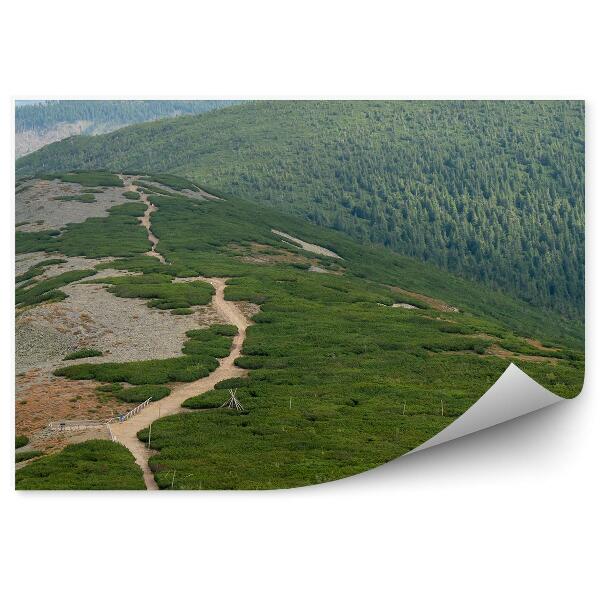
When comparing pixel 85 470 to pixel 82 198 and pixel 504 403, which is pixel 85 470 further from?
pixel 82 198

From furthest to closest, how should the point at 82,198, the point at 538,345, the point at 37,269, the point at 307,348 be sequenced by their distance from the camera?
1. the point at 82,198
2. the point at 538,345
3. the point at 37,269
4. the point at 307,348

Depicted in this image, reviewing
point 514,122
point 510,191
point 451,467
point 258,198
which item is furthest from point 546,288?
point 258,198

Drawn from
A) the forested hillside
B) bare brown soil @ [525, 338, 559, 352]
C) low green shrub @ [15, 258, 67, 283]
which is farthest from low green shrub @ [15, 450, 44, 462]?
bare brown soil @ [525, 338, 559, 352]

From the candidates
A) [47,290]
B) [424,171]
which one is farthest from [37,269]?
[424,171]

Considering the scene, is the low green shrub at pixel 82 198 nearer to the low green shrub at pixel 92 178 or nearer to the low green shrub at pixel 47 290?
the low green shrub at pixel 92 178

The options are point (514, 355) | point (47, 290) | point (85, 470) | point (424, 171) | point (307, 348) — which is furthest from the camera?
point (424, 171)
